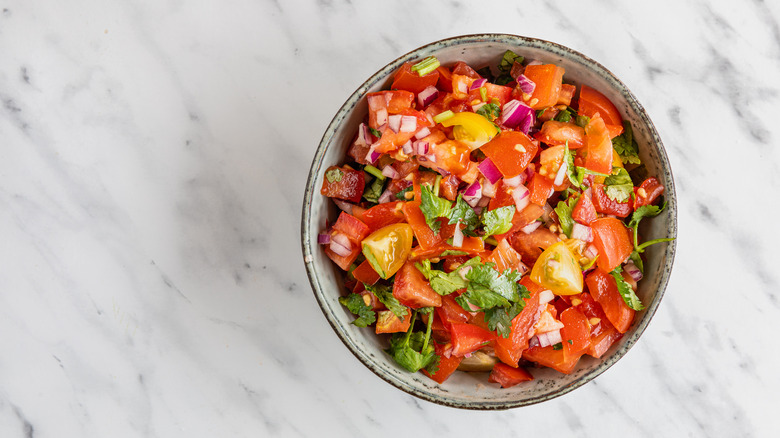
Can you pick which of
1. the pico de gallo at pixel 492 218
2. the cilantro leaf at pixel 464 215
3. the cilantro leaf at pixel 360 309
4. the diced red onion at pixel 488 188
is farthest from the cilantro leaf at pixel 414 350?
the diced red onion at pixel 488 188

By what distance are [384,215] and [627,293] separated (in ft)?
2.70

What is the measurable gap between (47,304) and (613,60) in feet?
8.42

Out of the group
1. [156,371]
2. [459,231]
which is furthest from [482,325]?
[156,371]

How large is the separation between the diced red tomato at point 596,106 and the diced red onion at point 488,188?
0.43 metres

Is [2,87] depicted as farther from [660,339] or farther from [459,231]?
[660,339]

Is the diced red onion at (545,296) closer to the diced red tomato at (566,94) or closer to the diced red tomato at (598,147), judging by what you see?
the diced red tomato at (598,147)

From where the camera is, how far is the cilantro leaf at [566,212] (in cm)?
195

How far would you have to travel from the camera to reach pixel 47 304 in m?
2.57

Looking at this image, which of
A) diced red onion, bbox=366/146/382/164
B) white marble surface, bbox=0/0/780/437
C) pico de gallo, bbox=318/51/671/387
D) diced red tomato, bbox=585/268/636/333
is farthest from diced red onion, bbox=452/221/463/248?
white marble surface, bbox=0/0/780/437

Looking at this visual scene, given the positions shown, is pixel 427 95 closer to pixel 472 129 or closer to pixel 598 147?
pixel 472 129

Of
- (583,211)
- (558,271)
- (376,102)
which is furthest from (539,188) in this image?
(376,102)

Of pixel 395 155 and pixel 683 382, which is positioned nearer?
pixel 395 155

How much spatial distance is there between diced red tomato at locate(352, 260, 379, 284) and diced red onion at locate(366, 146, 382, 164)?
0.33 meters

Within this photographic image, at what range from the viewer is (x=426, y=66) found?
197cm
